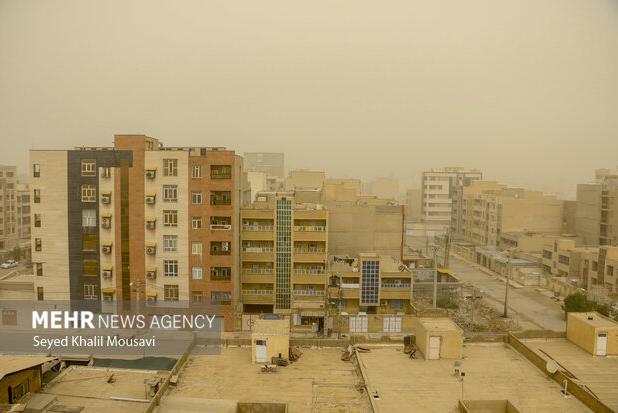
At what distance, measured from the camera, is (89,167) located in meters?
19.7

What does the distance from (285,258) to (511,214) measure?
1049 inches

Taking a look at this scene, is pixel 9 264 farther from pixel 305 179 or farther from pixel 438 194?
pixel 438 194

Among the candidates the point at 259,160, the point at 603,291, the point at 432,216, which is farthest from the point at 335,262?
the point at 259,160

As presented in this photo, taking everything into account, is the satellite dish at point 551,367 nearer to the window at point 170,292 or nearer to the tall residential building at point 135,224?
the tall residential building at point 135,224

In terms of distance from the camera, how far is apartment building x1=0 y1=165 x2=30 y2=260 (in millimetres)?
39000

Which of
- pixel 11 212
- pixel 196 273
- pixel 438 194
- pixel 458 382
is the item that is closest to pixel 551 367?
pixel 458 382

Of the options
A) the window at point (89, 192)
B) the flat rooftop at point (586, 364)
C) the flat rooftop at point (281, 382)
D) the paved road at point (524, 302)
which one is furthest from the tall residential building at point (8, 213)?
the flat rooftop at point (586, 364)

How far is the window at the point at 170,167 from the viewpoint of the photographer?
19750 mm

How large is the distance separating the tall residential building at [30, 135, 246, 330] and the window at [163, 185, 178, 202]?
0.13 feet

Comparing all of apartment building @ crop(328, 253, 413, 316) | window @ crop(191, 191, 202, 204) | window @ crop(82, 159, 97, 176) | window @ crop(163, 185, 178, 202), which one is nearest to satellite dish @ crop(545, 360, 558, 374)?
apartment building @ crop(328, 253, 413, 316)

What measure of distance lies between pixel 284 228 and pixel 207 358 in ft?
37.1

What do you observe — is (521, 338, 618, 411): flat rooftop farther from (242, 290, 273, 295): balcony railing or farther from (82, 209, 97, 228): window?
(82, 209, 97, 228): window

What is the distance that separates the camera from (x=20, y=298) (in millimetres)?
21234

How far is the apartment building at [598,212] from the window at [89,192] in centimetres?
3464
